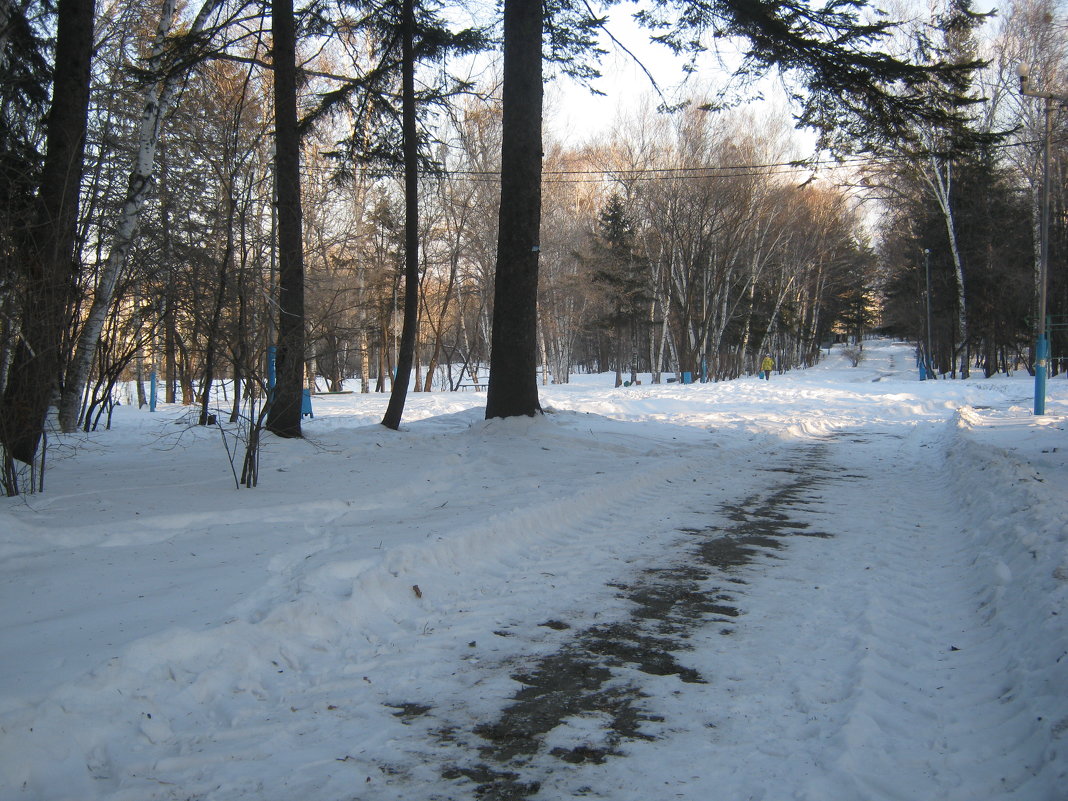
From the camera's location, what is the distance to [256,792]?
2.38 metres

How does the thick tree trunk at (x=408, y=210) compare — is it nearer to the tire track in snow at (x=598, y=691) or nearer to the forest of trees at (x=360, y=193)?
the forest of trees at (x=360, y=193)

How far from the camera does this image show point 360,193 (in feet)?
103

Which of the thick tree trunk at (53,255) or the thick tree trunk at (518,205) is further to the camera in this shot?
the thick tree trunk at (518,205)

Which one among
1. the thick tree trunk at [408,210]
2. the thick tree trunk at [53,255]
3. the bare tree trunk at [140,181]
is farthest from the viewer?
the thick tree trunk at [408,210]

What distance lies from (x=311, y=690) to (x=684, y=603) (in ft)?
7.47

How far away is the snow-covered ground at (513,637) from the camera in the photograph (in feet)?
8.23

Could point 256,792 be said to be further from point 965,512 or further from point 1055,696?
point 965,512

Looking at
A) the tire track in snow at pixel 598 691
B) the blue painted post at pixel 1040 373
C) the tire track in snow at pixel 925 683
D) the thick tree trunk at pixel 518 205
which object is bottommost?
the tire track in snow at pixel 598 691

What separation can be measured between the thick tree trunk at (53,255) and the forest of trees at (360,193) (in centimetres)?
3

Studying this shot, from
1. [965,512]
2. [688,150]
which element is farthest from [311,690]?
[688,150]

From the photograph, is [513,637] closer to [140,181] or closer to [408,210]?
[408,210]

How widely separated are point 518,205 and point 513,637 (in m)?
8.27

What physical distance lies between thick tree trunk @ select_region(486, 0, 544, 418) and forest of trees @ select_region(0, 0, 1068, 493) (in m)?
0.04

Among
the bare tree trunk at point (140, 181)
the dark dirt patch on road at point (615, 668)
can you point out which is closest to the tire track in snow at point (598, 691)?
the dark dirt patch on road at point (615, 668)
